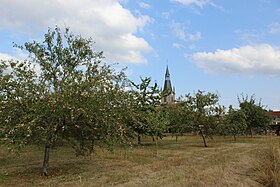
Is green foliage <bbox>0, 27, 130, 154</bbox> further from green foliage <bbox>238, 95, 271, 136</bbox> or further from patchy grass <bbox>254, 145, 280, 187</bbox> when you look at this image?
green foliage <bbox>238, 95, 271, 136</bbox>

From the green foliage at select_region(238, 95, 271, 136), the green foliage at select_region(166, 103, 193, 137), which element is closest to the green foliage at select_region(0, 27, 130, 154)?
the green foliage at select_region(166, 103, 193, 137)

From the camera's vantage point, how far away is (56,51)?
432 inches

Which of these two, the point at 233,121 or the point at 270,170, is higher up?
the point at 233,121

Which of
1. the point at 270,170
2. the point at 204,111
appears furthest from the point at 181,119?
the point at 270,170

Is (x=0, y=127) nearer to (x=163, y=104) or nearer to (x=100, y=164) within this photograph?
(x=100, y=164)

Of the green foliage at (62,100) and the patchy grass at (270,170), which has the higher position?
the green foliage at (62,100)

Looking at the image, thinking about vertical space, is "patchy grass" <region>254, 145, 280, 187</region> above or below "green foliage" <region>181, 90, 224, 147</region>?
below

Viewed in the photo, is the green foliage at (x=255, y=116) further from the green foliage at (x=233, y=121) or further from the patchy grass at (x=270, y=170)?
the patchy grass at (x=270, y=170)

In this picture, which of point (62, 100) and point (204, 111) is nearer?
point (62, 100)

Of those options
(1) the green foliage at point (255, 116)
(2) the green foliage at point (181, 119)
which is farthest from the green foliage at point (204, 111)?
(1) the green foliage at point (255, 116)

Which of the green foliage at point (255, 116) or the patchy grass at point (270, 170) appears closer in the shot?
the patchy grass at point (270, 170)

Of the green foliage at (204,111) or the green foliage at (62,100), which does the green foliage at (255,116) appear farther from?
the green foliage at (62,100)

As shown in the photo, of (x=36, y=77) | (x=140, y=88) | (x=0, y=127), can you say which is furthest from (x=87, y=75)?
(x=140, y=88)

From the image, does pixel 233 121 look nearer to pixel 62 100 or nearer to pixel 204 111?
pixel 204 111
